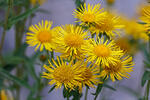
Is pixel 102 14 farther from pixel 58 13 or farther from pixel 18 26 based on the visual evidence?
pixel 58 13

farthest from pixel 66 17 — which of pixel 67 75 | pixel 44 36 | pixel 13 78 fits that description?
pixel 67 75

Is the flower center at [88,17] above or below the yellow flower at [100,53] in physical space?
above

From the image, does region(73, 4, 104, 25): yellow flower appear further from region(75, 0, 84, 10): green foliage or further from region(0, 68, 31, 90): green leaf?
region(0, 68, 31, 90): green leaf

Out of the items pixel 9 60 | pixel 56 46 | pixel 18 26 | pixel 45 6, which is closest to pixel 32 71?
pixel 9 60

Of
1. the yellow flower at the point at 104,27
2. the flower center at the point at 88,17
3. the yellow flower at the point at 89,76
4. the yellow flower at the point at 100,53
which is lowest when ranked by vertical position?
the yellow flower at the point at 89,76

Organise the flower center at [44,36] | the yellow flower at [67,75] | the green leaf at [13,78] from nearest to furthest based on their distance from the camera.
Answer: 1. the yellow flower at [67,75]
2. the flower center at [44,36]
3. the green leaf at [13,78]

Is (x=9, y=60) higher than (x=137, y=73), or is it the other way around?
(x=9, y=60)

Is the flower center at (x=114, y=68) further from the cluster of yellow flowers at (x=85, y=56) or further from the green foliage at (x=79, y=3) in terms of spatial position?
the green foliage at (x=79, y=3)

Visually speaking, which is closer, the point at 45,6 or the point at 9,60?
the point at 9,60

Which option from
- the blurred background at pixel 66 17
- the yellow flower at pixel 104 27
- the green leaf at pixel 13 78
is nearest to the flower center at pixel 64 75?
the yellow flower at pixel 104 27
